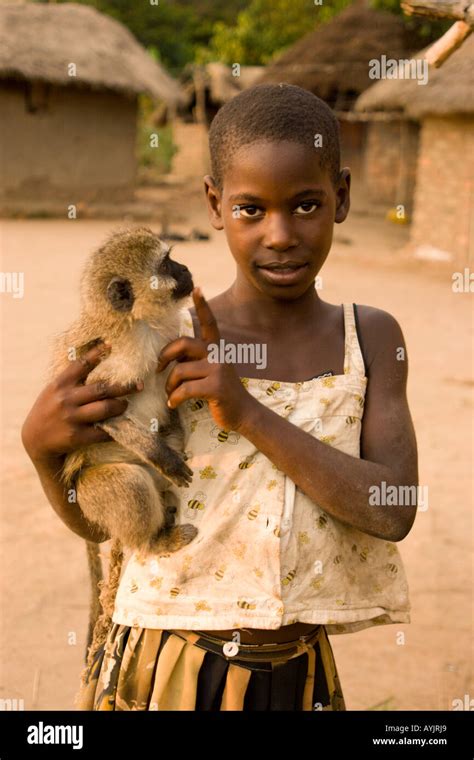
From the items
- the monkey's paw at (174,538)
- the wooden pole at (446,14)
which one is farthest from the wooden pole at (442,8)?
the monkey's paw at (174,538)

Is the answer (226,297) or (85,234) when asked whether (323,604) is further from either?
(85,234)

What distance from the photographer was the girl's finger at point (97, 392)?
1986 mm

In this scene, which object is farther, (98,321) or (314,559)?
(98,321)

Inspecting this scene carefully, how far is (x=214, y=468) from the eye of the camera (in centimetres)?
194

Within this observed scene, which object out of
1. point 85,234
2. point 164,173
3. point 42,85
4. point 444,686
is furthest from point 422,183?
point 164,173

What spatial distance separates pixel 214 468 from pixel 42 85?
53.8 feet

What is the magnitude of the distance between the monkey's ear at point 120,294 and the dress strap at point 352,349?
1.89ft

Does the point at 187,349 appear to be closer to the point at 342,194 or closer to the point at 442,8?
the point at 342,194

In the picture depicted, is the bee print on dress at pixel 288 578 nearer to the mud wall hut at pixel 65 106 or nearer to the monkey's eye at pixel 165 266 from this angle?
the monkey's eye at pixel 165 266

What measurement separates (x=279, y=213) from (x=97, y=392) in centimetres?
58

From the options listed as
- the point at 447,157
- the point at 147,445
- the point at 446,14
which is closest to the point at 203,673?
the point at 147,445

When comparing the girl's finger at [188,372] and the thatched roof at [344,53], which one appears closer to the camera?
the girl's finger at [188,372]

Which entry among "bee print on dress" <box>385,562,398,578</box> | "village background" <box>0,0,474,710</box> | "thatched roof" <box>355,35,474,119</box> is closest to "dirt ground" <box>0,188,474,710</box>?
"village background" <box>0,0,474,710</box>

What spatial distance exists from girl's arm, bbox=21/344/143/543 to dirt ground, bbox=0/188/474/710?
1.64 feet
